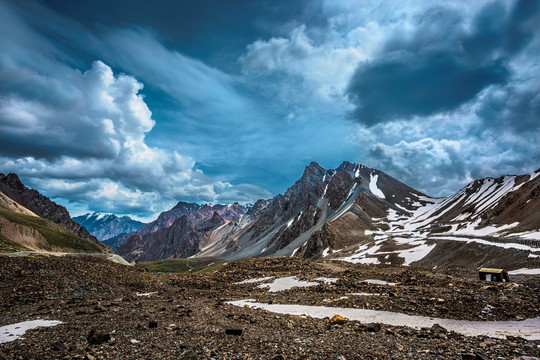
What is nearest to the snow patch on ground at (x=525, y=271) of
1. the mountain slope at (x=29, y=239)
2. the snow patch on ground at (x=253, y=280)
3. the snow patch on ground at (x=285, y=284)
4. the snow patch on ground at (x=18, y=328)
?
the snow patch on ground at (x=285, y=284)

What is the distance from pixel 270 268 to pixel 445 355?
33765mm

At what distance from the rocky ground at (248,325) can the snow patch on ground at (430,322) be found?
0.84 m

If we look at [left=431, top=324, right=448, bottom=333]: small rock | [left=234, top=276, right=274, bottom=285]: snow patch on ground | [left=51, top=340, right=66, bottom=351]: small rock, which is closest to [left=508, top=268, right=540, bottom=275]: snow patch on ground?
[left=234, top=276, right=274, bottom=285]: snow patch on ground

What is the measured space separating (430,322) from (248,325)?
10.0m

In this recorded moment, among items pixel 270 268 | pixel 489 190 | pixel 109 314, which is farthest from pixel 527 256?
pixel 489 190

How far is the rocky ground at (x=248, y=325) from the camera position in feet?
34.5

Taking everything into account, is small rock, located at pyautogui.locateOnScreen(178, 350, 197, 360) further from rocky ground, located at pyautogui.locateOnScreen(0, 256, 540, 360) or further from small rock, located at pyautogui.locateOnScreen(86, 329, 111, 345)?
small rock, located at pyautogui.locateOnScreen(86, 329, 111, 345)

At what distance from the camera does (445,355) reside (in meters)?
10.1

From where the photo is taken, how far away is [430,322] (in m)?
14.9

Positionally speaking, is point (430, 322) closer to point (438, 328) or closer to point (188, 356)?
point (438, 328)

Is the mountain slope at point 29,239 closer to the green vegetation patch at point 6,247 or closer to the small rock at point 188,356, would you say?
the green vegetation patch at point 6,247

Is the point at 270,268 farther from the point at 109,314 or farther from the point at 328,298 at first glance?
the point at 109,314

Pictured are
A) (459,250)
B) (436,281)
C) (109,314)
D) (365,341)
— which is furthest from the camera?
(459,250)

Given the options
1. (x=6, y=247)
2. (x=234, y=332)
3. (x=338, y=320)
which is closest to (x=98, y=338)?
(x=234, y=332)
